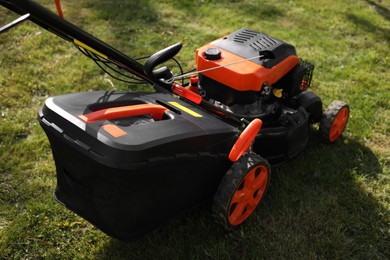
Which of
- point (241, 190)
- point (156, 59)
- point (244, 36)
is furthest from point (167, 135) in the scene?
point (244, 36)

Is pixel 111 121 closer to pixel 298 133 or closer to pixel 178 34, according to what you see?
pixel 298 133

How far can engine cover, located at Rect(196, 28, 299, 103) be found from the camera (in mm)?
2492

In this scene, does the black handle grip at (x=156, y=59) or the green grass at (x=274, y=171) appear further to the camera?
the green grass at (x=274, y=171)

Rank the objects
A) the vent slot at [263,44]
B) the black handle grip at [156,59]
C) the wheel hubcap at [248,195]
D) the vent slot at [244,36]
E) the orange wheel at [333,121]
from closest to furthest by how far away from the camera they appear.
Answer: the black handle grip at [156,59] < the wheel hubcap at [248,195] < the vent slot at [263,44] < the vent slot at [244,36] < the orange wheel at [333,121]

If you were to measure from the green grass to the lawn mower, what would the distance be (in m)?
0.23

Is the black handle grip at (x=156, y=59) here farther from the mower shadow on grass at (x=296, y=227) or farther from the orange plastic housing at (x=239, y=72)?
the mower shadow on grass at (x=296, y=227)

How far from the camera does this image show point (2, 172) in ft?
9.27

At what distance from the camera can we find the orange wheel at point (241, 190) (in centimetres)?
219

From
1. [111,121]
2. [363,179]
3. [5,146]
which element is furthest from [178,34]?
[111,121]

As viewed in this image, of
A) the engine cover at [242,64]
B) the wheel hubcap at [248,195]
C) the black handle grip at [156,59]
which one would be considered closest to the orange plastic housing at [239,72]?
the engine cover at [242,64]

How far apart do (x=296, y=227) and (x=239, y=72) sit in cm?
93

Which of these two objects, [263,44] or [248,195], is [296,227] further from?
[263,44]

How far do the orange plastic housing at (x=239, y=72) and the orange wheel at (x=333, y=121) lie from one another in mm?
612

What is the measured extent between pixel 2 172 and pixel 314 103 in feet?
6.87
